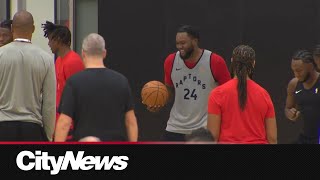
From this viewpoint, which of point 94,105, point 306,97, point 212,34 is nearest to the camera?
point 94,105

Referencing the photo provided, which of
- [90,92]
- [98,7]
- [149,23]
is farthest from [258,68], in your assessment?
[90,92]

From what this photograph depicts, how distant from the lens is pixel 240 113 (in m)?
7.78

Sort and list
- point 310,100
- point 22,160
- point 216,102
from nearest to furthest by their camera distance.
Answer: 1. point 22,160
2. point 216,102
3. point 310,100

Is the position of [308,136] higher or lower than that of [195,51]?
lower

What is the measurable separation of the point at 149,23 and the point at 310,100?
3.56 metres

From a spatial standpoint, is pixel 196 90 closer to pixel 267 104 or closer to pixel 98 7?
pixel 267 104

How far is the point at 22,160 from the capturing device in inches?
252

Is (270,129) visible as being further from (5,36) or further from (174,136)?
(5,36)

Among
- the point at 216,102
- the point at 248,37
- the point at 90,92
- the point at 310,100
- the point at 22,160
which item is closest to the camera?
the point at 22,160

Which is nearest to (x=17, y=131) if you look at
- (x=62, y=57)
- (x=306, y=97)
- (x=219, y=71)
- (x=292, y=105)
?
(x=62, y=57)

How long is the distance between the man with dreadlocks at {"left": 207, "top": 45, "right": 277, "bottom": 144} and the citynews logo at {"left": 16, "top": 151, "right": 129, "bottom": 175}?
1.62m

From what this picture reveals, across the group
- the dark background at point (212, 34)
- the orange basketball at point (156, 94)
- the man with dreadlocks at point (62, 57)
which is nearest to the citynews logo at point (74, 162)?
the man with dreadlocks at point (62, 57)

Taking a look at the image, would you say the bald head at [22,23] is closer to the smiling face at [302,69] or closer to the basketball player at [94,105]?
the basketball player at [94,105]

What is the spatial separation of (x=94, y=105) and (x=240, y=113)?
140 cm
